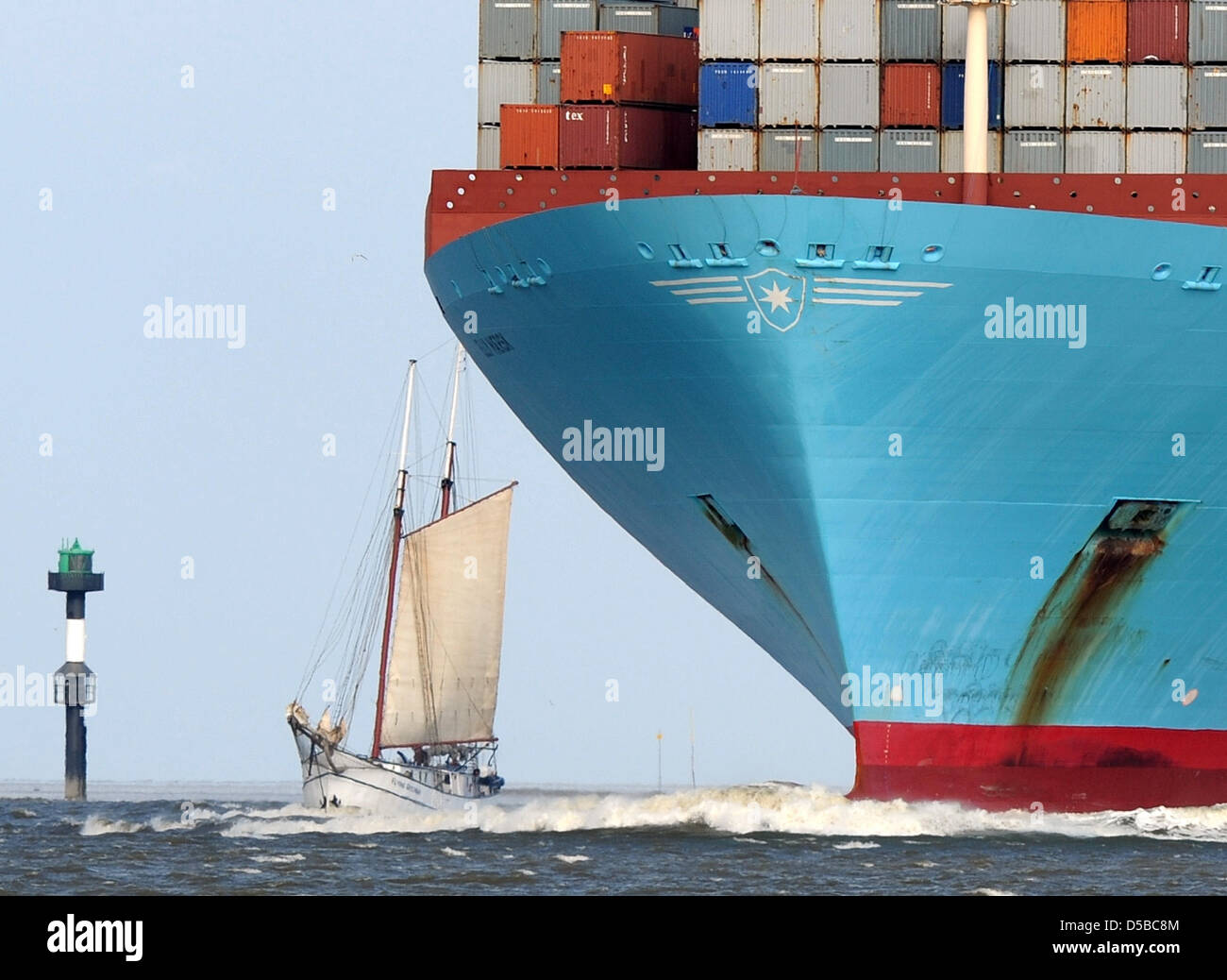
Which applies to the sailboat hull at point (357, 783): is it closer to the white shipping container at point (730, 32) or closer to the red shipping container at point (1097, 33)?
the white shipping container at point (730, 32)

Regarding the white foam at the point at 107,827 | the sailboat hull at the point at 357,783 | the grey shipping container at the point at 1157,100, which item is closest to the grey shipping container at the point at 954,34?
the grey shipping container at the point at 1157,100

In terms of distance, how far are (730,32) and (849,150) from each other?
2.86 metres

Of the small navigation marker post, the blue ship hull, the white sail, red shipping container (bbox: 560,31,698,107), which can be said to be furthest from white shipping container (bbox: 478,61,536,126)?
the small navigation marker post

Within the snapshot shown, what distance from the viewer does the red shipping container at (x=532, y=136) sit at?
35.8 m

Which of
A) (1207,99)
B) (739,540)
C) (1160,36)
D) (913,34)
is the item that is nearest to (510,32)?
(913,34)

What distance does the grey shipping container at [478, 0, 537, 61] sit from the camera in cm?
3934

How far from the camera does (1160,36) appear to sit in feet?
112

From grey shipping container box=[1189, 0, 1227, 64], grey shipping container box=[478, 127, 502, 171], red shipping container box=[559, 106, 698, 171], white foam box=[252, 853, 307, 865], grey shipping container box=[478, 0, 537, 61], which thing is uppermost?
grey shipping container box=[478, 0, 537, 61]

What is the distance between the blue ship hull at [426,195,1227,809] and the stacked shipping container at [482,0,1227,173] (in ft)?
10.5

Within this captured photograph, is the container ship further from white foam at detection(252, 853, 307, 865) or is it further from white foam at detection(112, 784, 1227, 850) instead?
white foam at detection(252, 853, 307, 865)

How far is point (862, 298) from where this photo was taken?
3112cm

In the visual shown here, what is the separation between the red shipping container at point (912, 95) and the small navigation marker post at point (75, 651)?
74461 mm

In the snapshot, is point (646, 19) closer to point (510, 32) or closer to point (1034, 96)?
point (510, 32)
